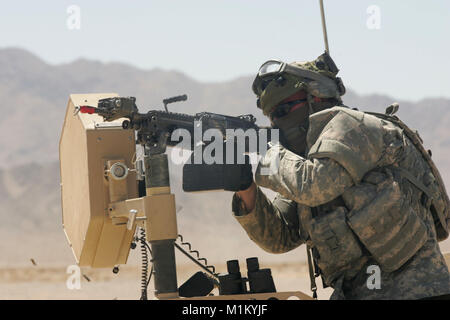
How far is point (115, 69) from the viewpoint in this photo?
116375 mm

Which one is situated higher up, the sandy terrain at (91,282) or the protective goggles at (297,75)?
the protective goggles at (297,75)

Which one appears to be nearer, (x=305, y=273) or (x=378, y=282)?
(x=378, y=282)

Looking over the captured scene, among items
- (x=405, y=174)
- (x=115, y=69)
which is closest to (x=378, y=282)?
(x=405, y=174)

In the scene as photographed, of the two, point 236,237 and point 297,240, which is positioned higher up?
point 297,240

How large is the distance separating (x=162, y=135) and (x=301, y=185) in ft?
3.43

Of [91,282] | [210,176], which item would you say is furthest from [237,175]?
[91,282]

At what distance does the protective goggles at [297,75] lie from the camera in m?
5.70

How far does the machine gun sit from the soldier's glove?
0.13 meters

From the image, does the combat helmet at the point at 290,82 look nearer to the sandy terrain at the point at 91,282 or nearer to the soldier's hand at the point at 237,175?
the soldier's hand at the point at 237,175

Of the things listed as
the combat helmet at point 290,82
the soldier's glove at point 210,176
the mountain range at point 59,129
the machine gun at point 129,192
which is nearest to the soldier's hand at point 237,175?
the soldier's glove at point 210,176

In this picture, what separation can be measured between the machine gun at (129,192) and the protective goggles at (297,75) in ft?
1.16

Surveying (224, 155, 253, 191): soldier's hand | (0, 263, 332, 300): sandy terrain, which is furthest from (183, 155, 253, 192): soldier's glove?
(0, 263, 332, 300): sandy terrain
